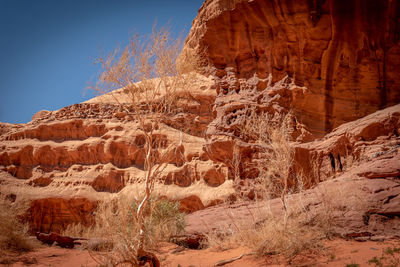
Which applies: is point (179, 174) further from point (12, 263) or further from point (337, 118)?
point (12, 263)

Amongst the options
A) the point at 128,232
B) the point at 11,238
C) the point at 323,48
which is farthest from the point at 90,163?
the point at 323,48

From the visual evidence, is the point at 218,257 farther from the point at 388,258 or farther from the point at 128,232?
the point at 388,258

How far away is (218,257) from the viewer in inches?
288

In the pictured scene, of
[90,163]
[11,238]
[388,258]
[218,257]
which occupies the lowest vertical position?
[11,238]

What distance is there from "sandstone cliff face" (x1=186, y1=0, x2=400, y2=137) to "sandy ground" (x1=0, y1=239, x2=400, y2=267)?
27.7 ft

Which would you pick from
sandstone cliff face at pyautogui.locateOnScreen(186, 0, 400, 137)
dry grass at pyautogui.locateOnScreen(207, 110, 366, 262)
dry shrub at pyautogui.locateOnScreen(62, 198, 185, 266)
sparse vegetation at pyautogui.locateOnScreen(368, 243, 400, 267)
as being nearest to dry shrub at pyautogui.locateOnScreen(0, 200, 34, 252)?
dry shrub at pyautogui.locateOnScreen(62, 198, 185, 266)

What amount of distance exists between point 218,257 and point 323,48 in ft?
37.8

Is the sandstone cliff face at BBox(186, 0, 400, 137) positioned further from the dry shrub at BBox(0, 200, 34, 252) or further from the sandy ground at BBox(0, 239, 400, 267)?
the dry shrub at BBox(0, 200, 34, 252)

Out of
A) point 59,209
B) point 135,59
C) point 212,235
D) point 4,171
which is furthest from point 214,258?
point 4,171

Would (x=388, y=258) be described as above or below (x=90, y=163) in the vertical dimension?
above

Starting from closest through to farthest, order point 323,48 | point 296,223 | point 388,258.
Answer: point 388,258
point 296,223
point 323,48

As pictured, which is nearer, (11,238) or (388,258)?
(388,258)

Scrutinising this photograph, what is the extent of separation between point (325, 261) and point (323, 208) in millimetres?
2208

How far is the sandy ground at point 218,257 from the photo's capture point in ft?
19.0
